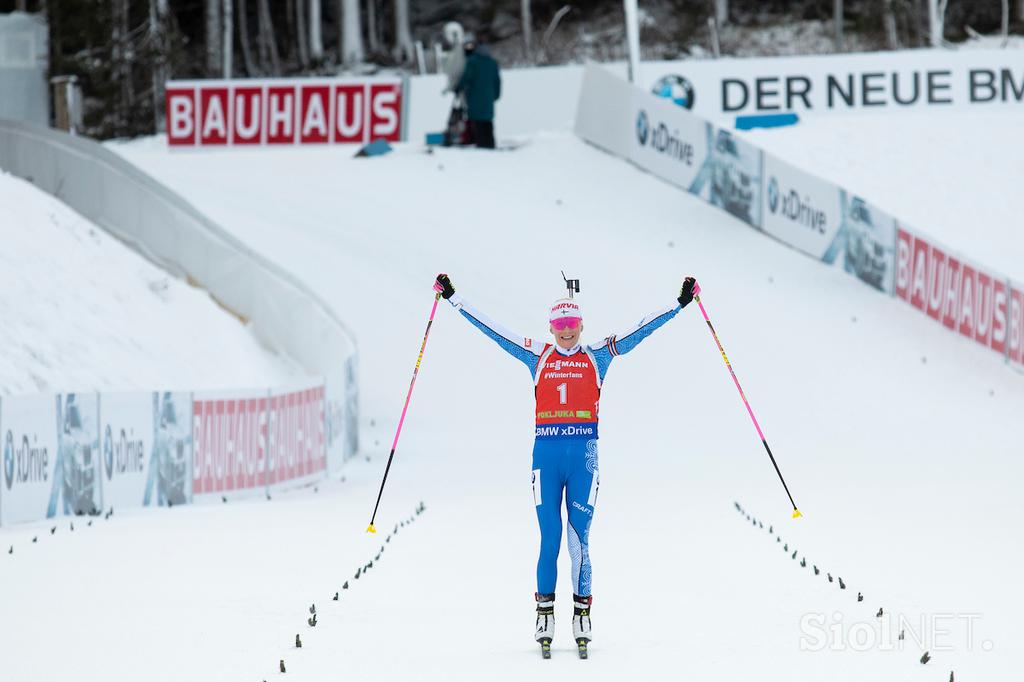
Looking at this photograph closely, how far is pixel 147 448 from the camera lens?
42.3ft

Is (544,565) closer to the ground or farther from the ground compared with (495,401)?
farther from the ground

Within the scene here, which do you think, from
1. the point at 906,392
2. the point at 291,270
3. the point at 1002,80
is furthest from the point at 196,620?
the point at 1002,80

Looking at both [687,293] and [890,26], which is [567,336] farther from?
[890,26]

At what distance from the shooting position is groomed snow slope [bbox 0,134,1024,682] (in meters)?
7.26

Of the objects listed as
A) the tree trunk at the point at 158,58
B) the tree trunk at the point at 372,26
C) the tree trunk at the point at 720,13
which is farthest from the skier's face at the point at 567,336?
the tree trunk at the point at 372,26

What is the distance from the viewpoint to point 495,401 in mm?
19953

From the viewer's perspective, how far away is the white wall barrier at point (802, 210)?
71.1ft

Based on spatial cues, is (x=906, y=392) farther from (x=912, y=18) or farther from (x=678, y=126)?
(x=912, y=18)

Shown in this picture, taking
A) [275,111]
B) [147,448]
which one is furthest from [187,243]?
[275,111]

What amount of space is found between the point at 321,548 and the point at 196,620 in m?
2.98

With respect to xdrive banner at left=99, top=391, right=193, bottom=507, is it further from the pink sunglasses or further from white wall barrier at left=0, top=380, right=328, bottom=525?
the pink sunglasses

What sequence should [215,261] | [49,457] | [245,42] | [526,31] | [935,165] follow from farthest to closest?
[245,42]
[526,31]
[935,165]
[215,261]
[49,457]

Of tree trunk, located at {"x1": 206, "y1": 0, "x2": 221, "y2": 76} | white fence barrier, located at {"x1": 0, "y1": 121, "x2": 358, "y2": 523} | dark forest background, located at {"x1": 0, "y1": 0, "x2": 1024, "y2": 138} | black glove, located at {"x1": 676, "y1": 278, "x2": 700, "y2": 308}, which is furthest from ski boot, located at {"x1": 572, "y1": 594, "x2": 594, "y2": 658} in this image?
tree trunk, located at {"x1": 206, "y1": 0, "x2": 221, "y2": 76}

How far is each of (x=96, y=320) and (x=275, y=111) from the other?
14267mm
